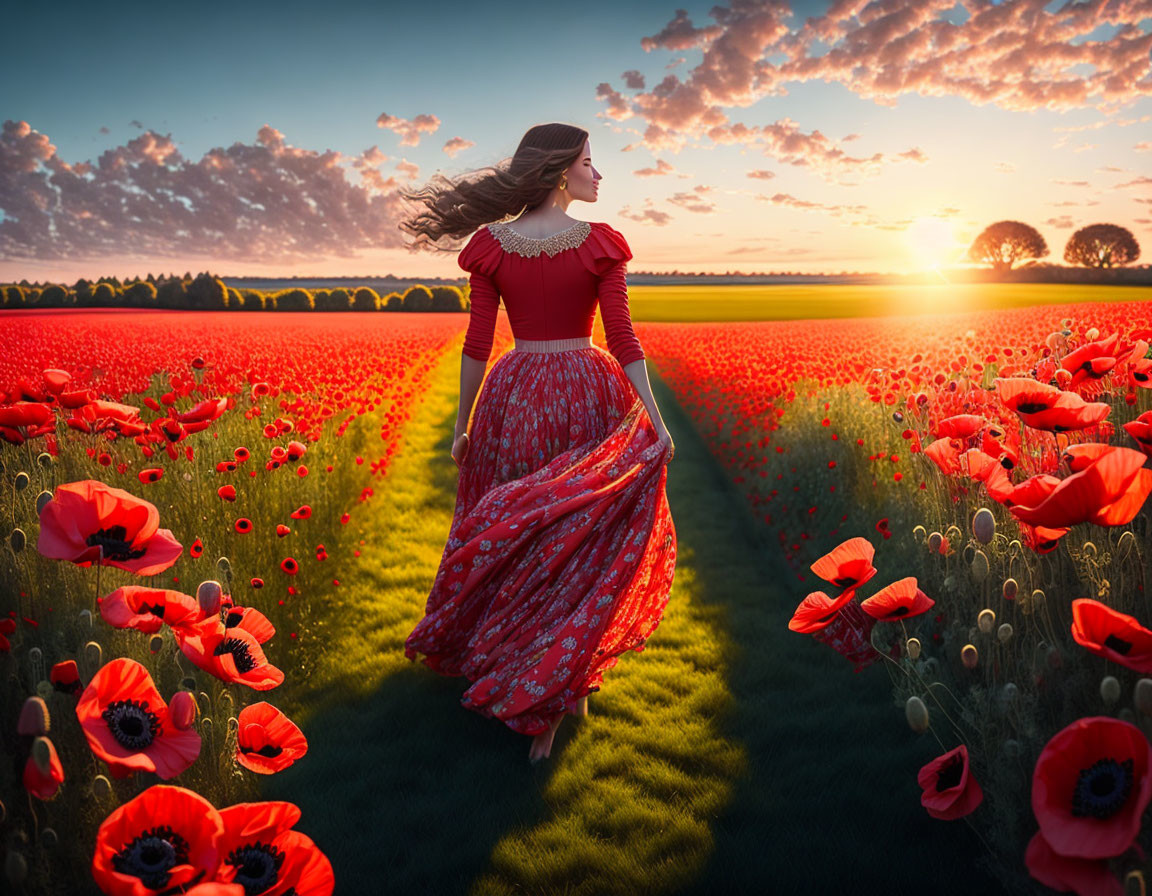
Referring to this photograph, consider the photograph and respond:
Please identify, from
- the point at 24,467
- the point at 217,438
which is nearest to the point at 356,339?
the point at 217,438

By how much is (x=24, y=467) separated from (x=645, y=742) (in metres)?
3.48

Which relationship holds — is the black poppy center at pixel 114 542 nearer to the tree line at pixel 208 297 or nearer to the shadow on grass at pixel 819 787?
the shadow on grass at pixel 819 787

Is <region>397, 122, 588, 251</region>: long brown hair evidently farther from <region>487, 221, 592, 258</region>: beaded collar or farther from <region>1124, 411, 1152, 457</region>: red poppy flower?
<region>1124, 411, 1152, 457</region>: red poppy flower

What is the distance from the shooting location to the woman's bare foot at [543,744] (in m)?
3.16

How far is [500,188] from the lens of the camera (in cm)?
345

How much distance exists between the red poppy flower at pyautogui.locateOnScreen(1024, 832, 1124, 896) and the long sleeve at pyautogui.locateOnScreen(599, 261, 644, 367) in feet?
7.62

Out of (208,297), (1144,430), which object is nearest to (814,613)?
(1144,430)

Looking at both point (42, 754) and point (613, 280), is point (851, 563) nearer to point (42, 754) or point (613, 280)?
point (613, 280)

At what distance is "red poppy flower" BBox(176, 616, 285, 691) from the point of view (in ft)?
6.42

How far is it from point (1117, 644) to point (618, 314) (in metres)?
2.27

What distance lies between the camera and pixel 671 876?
2498 mm

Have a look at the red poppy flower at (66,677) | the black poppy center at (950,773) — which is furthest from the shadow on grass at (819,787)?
the red poppy flower at (66,677)

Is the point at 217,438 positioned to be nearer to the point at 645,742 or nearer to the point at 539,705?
the point at 539,705

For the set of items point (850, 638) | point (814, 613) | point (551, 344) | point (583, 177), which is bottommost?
point (850, 638)
